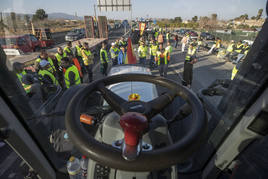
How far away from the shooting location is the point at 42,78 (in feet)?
12.2

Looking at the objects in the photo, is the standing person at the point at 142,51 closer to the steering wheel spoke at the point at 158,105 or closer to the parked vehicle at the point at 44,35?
the steering wheel spoke at the point at 158,105

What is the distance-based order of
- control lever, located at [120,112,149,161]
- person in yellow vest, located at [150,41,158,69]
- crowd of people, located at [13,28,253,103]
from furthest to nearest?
person in yellow vest, located at [150,41,158,69]
crowd of people, located at [13,28,253,103]
control lever, located at [120,112,149,161]

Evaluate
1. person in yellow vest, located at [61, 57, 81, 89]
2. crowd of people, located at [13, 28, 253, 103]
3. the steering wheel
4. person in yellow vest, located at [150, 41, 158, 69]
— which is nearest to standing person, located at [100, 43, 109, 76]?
crowd of people, located at [13, 28, 253, 103]

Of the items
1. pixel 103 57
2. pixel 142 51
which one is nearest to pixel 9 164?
pixel 103 57

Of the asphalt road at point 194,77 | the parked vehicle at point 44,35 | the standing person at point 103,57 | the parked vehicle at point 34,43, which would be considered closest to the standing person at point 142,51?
the asphalt road at point 194,77

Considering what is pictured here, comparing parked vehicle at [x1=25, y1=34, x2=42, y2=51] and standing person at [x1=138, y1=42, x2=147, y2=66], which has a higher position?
parked vehicle at [x1=25, y1=34, x2=42, y2=51]

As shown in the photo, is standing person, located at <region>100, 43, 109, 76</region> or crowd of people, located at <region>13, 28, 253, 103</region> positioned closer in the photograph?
crowd of people, located at <region>13, 28, 253, 103</region>

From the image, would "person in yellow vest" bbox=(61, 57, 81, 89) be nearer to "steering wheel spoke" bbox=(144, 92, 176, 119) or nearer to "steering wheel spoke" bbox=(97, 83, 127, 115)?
"steering wheel spoke" bbox=(97, 83, 127, 115)

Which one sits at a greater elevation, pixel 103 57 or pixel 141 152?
pixel 141 152

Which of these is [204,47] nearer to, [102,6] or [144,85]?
[102,6]

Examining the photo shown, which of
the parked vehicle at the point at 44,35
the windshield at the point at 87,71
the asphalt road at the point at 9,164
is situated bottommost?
the asphalt road at the point at 9,164

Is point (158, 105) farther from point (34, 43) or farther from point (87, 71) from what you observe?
point (34, 43)

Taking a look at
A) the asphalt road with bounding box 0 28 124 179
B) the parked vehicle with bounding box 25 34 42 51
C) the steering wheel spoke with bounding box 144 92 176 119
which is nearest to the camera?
the steering wheel spoke with bounding box 144 92 176 119

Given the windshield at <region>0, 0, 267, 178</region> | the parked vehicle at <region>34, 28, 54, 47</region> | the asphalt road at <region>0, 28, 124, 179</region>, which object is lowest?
the asphalt road at <region>0, 28, 124, 179</region>
